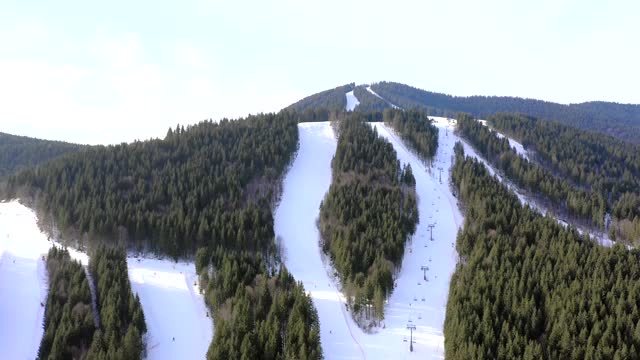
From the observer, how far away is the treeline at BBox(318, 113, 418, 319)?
47.4 meters

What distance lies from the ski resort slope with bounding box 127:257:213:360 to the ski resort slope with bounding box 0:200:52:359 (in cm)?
843

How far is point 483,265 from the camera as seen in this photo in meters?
47.4

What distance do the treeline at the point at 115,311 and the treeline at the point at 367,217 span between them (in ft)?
65.1

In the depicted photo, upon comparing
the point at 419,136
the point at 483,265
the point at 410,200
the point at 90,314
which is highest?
the point at 419,136

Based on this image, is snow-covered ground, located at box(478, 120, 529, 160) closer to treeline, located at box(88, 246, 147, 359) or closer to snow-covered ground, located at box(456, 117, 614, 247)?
snow-covered ground, located at box(456, 117, 614, 247)

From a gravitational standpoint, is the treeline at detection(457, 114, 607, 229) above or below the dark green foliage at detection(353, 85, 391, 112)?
below

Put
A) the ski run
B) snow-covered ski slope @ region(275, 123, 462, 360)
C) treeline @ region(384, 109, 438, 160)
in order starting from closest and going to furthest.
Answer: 1. the ski run
2. snow-covered ski slope @ region(275, 123, 462, 360)
3. treeline @ region(384, 109, 438, 160)

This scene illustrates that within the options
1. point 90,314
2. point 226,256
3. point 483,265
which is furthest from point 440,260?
point 90,314

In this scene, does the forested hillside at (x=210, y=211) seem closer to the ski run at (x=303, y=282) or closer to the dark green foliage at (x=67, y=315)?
the dark green foliage at (x=67, y=315)

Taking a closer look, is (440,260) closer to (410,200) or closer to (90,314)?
(410,200)

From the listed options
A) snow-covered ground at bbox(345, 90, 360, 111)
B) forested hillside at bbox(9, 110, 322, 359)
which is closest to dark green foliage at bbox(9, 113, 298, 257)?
forested hillside at bbox(9, 110, 322, 359)

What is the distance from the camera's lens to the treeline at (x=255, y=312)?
35.7 m

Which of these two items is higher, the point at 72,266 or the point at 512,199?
the point at 512,199

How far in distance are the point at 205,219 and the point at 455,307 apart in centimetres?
3001
